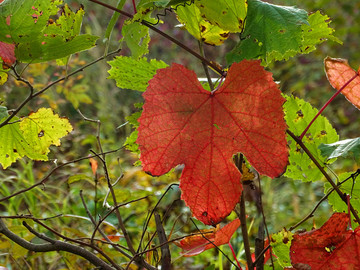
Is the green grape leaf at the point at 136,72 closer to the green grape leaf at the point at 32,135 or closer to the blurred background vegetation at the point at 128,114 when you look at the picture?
the green grape leaf at the point at 32,135

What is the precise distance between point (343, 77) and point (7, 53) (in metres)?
0.47

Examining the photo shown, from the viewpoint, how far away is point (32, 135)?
2.43ft

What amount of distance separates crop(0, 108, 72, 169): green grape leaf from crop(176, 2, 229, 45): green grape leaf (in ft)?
0.89

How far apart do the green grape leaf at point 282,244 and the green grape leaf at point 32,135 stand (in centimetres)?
38

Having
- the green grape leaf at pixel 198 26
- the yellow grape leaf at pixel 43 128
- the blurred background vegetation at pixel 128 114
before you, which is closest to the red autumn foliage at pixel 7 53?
the yellow grape leaf at pixel 43 128

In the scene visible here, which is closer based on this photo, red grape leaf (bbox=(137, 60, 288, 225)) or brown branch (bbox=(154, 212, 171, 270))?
red grape leaf (bbox=(137, 60, 288, 225))

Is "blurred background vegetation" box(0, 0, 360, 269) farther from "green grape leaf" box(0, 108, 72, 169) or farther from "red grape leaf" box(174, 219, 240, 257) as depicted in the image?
"green grape leaf" box(0, 108, 72, 169)

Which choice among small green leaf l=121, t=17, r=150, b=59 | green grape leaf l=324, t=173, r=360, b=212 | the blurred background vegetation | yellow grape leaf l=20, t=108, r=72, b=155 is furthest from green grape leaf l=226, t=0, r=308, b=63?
the blurred background vegetation

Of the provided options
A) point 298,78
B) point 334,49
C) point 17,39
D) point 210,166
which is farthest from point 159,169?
point 334,49

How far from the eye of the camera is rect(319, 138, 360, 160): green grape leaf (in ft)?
1.73

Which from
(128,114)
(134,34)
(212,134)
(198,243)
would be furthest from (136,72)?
(128,114)

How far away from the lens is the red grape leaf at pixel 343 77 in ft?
2.03

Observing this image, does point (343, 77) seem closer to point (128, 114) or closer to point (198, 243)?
point (198, 243)

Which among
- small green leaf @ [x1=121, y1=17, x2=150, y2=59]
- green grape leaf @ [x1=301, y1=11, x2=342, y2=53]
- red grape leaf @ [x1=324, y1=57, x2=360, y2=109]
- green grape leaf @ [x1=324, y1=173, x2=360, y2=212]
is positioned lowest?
green grape leaf @ [x1=324, y1=173, x2=360, y2=212]
